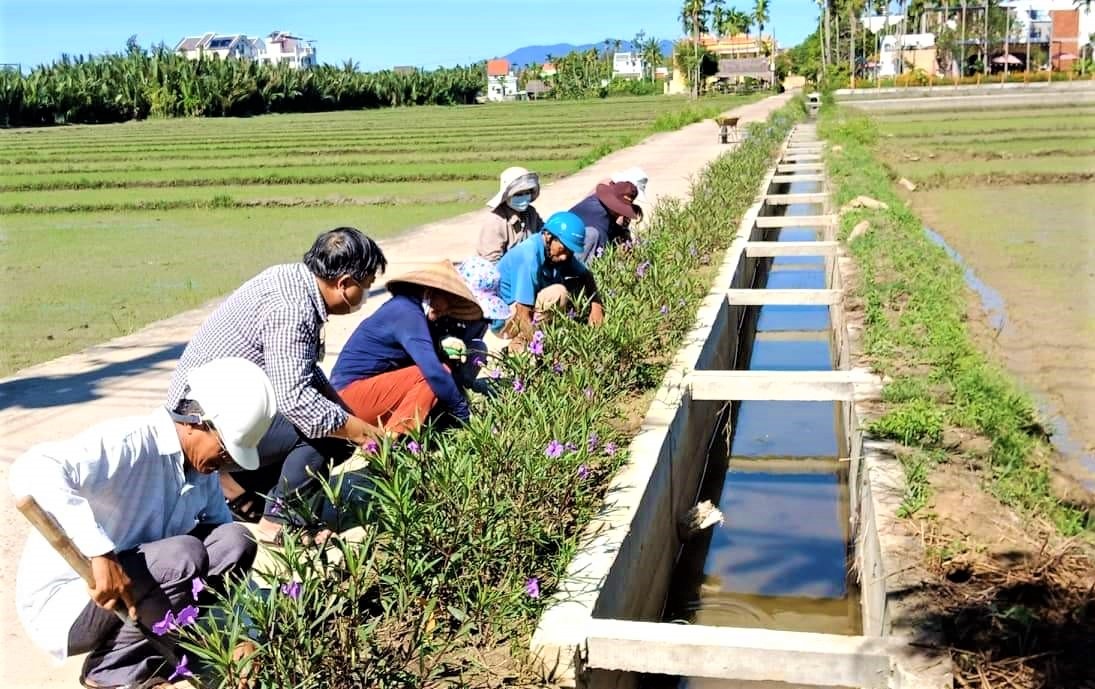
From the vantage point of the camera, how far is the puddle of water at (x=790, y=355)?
27.1ft

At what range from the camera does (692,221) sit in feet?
29.7

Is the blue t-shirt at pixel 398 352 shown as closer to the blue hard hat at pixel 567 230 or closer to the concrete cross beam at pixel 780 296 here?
the blue hard hat at pixel 567 230

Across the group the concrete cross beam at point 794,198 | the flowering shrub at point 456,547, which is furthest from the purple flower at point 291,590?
the concrete cross beam at point 794,198

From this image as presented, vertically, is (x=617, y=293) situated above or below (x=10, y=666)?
above

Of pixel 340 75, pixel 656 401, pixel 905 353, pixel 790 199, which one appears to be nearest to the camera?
pixel 656 401

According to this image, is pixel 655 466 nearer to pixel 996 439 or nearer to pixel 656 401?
pixel 656 401

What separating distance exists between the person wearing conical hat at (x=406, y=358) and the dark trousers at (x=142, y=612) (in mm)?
1346

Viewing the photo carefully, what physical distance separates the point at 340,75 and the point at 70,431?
57666 mm

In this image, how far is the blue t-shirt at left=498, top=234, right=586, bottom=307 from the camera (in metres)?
5.22

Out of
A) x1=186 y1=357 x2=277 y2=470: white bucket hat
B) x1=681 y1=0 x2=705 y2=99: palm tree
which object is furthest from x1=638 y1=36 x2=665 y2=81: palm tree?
x1=186 y1=357 x2=277 y2=470: white bucket hat

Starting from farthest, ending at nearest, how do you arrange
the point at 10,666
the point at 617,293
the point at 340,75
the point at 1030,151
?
the point at 340,75
the point at 1030,151
the point at 617,293
the point at 10,666

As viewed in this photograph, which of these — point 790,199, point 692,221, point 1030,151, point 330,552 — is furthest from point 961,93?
point 330,552

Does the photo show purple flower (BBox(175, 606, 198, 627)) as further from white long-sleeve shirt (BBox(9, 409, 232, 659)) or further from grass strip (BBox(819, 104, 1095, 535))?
grass strip (BBox(819, 104, 1095, 535))

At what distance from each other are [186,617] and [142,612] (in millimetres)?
165
